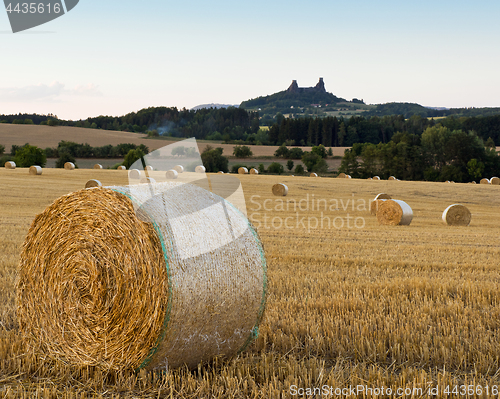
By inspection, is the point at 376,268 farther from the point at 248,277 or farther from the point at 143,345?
the point at 143,345

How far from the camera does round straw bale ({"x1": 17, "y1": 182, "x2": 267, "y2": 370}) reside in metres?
3.68

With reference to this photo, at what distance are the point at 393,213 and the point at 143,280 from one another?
14.9 meters

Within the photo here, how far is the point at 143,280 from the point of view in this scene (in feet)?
12.3

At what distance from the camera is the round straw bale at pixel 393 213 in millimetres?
17062

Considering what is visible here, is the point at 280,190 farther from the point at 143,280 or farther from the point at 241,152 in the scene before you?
the point at 241,152

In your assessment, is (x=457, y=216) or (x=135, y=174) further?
(x=135, y=174)

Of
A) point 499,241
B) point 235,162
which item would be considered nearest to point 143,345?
point 499,241

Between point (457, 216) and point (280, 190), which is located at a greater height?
point (457, 216)

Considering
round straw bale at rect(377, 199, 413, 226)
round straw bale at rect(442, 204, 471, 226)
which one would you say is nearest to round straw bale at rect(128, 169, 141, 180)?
round straw bale at rect(377, 199, 413, 226)

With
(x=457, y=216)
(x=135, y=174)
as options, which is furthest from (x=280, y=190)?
(x=457, y=216)

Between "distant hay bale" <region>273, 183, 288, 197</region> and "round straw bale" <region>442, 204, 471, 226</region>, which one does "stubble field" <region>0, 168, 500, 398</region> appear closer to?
"round straw bale" <region>442, 204, 471, 226</region>

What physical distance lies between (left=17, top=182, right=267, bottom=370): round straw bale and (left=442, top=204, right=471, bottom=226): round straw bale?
636 inches

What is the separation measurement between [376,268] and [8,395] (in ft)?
20.6

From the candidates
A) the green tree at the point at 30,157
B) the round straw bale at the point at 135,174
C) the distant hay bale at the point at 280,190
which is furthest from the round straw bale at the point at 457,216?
the green tree at the point at 30,157
